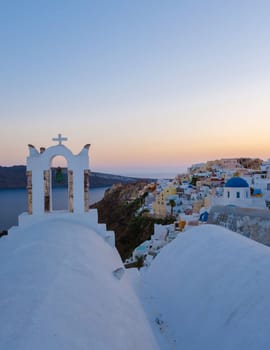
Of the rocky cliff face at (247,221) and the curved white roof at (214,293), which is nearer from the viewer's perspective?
the curved white roof at (214,293)

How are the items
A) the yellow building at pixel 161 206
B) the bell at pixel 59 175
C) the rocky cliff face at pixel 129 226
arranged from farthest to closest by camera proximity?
the yellow building at pixel 161 206 < the rocky cliff face at pixel 129 226 < the bell at pixel 59 175

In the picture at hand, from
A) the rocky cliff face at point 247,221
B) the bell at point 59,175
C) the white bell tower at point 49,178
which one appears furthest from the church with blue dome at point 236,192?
the white bell tower at point 49,178

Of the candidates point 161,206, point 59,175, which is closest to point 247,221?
point 59,175

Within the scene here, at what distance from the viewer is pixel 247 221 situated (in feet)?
48.4

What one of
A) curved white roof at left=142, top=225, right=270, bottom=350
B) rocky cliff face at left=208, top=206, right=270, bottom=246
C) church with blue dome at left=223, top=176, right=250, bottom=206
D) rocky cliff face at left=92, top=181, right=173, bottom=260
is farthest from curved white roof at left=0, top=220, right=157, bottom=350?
rocky cliff face at left=92, top=181, right=173, bottom=260

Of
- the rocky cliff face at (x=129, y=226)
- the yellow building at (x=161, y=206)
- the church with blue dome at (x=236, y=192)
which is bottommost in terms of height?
the rocky cliff face at (x=129, y=226)

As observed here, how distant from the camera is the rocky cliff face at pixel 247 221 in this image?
1402 cm

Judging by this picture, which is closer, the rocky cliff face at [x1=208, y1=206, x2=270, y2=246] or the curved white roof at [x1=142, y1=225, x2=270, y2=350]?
the curved white roof at [x1=142, y1=225, x2=270, y2=350]

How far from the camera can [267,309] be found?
9.37 ft

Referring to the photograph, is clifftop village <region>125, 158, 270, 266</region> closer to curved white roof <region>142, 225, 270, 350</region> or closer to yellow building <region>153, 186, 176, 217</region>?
yellow building <region>153, 186, 176, 217</region>

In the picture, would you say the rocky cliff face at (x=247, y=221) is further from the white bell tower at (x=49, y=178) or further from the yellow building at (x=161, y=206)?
the yellow building at (x=161, y=206)

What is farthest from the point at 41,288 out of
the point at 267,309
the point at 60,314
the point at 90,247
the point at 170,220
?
the point at 170,220

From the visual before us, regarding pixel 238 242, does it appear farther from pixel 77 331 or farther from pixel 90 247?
pixel 77 331

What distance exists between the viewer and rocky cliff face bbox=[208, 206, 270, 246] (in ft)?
46.0
